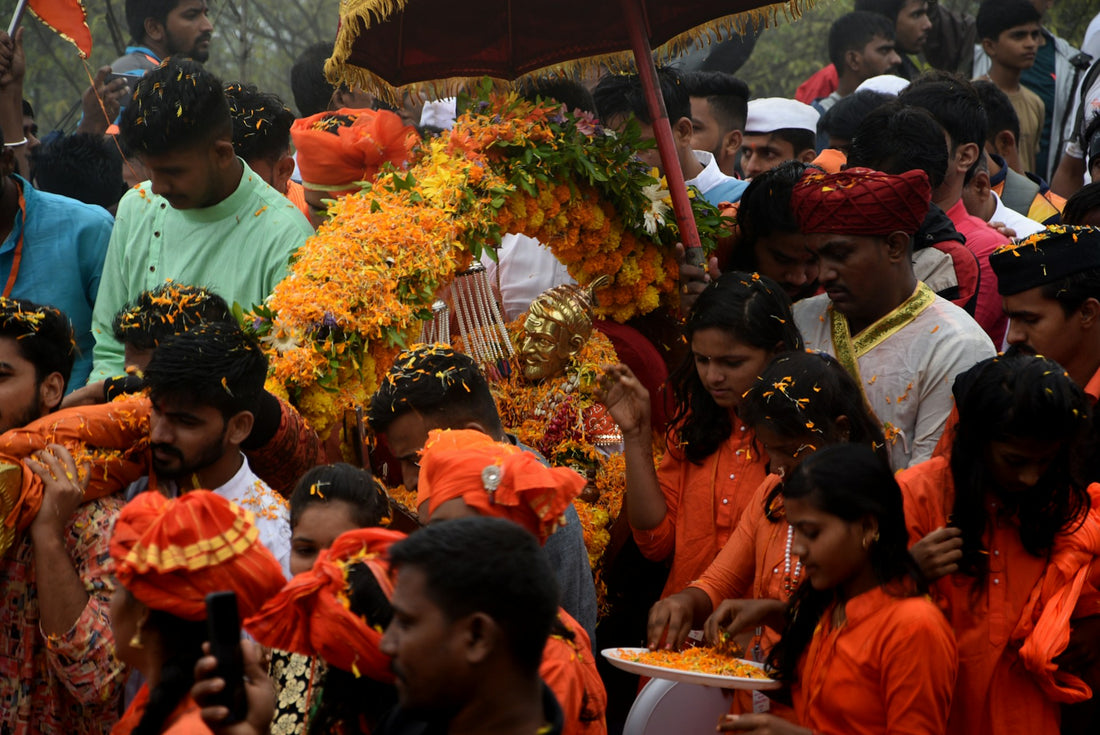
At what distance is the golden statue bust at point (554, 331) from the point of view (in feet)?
17.6

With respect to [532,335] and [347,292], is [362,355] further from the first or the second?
[532,335]

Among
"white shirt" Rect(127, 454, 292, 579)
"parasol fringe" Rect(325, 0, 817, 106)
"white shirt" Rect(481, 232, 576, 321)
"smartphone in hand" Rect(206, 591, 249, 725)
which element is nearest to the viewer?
"smartphone in hand" Rect(206, 591, 249, 725)

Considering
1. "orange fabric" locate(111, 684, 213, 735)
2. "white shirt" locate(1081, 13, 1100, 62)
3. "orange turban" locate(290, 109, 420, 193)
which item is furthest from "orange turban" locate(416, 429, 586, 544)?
"white shirt" locate(1081, 13, 1100, 62)

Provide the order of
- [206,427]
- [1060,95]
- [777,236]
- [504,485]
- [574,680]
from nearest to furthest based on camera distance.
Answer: [574,680]
[504,485]
[206,427]
[777,236]
[1060,95]

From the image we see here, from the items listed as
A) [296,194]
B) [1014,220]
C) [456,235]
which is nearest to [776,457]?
[456,235]

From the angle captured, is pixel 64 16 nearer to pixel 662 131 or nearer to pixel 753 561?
pixel 662 131

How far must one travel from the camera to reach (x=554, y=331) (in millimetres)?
5371

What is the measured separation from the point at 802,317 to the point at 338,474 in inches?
87.8

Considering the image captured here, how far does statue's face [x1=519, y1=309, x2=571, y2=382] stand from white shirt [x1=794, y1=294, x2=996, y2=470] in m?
1.22

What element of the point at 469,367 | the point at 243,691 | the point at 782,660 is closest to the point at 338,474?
the point at 469,367

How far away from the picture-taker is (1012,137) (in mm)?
7605

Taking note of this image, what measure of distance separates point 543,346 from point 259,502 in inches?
67.3

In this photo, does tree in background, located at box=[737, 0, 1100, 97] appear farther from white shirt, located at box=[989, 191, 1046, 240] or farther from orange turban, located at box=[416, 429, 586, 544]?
orange turban, located at box=[416, 429, 586, 544]

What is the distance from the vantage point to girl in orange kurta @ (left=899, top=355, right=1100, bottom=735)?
367cm
